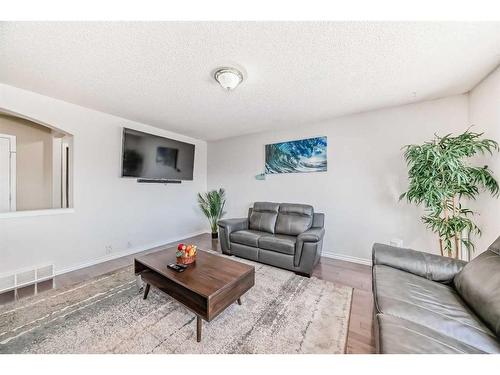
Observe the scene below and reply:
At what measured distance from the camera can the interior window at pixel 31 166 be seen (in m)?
3.00

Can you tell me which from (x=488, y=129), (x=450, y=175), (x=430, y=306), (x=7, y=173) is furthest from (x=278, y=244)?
(x=7, y=173)

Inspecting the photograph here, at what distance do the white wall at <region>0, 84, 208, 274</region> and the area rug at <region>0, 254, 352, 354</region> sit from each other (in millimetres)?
792

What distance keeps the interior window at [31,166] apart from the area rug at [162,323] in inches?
67.4

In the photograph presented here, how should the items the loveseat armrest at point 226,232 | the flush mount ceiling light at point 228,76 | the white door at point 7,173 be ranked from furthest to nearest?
the loveseat armrest at point 226,232
the white door at point 7,173
the flush mount ceiling light at point 228,76

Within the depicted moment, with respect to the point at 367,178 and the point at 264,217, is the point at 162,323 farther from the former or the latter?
the point at 367,178

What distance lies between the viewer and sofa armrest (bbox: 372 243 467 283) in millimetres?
1565

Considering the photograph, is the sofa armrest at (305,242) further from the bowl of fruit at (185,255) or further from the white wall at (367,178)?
the bowl of fruit at (185,255)

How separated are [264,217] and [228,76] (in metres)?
2.23

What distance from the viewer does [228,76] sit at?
71.1 inches

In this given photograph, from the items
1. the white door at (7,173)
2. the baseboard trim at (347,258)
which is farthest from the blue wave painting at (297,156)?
the white door at (7,173)

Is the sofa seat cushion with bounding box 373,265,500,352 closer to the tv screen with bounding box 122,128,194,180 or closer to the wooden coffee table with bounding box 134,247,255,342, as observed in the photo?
the wooden coffee table with bounding box 134,247,255,342

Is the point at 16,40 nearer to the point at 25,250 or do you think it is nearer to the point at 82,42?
the point at 82,42

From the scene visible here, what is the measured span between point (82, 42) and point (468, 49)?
3065mm

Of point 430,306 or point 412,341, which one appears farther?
point 430,306
